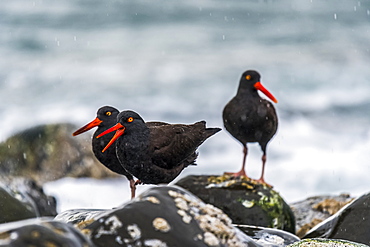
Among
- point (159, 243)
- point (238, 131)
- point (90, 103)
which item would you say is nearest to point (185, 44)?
point (90, 103)

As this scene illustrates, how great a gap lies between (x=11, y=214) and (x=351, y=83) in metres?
14.2

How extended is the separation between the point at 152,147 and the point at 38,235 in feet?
5.72

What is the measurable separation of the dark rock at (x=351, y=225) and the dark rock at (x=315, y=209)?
1.75 metres

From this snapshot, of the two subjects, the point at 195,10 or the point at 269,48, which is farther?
the point at 195,10

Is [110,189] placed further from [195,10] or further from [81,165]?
[195,10]

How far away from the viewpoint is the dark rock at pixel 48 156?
10.4m

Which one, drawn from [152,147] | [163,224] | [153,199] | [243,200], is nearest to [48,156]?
[243,200]

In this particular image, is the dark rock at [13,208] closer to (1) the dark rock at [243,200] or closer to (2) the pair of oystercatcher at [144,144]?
(2) the pair of oystercatcher at [144,144]

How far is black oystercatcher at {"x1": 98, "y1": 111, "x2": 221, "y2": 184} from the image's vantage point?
3.86m

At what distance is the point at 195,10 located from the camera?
2198cm

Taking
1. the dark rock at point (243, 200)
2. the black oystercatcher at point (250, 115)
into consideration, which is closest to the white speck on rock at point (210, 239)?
the dark rock at point (243, 200)

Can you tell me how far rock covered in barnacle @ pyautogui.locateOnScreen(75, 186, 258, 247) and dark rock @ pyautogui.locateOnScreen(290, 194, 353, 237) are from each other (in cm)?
419

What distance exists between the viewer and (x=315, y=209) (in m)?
7.71

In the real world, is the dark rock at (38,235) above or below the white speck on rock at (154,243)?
above
